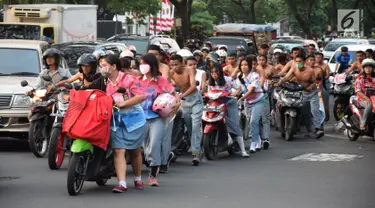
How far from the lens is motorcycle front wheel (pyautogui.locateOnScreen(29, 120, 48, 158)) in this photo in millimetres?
16156

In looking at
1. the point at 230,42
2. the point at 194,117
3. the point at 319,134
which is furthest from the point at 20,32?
the point at 230,42

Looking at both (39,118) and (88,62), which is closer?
(88,62)

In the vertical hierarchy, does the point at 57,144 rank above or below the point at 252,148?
above

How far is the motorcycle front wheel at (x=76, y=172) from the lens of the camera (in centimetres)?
1182

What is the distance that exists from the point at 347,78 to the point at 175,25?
20560mm

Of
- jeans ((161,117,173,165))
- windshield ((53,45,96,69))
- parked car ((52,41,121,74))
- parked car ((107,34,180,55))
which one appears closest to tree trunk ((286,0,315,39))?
parked car ((107,34,180,55))

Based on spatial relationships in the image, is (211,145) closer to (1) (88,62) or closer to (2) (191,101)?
(2) (191,101)

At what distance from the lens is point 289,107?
2075 cm

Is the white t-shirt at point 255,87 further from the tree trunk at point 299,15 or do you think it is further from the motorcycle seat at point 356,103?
the tree trunk at point 299,15

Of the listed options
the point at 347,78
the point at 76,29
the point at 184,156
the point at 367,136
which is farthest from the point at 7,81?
the point at 76,29

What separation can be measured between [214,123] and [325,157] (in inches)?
83.4

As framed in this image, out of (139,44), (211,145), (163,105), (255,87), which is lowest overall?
(211,145)

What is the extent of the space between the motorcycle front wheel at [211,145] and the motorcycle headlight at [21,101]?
9.48ft

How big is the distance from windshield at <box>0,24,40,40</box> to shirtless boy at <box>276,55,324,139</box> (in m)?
8.50
